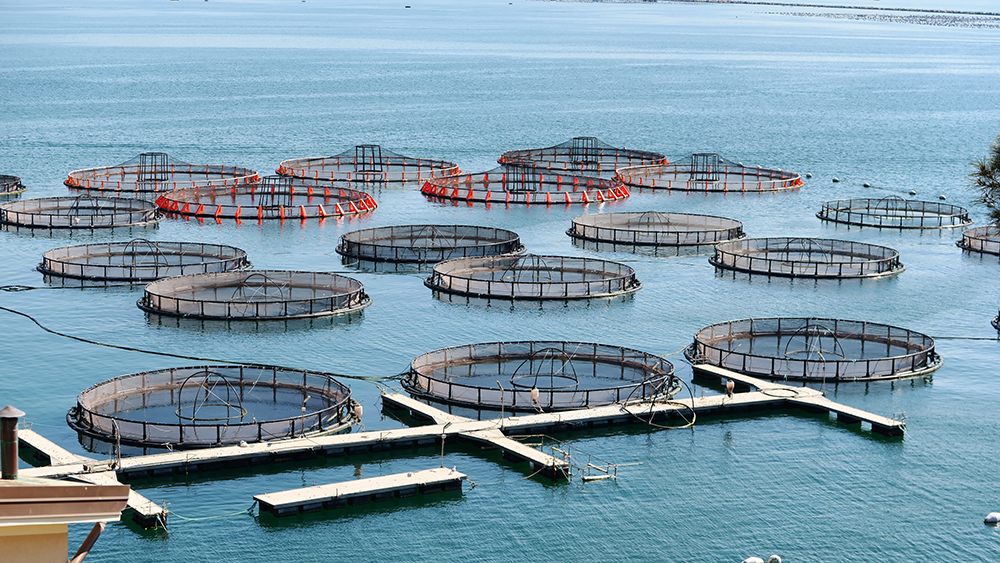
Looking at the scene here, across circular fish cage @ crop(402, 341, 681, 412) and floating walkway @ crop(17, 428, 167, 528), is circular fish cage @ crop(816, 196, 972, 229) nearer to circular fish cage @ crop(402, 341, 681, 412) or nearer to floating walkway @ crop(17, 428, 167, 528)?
circular fish cage @ crop(402, 341, 681, 412)

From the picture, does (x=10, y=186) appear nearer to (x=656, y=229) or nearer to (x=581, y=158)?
(x=656, y=229)

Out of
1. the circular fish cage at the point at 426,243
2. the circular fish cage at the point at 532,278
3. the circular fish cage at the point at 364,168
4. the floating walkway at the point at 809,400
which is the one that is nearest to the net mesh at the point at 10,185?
the circular fish cage at the point at 364,168

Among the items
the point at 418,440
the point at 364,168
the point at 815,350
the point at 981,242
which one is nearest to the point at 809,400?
the point at 815,350

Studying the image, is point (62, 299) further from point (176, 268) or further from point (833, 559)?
point (833, 559)

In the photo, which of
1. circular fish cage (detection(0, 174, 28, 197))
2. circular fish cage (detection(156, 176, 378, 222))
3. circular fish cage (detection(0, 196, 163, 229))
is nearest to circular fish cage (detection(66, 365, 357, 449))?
circular fish cage (detection(0, 196, 163, 229))

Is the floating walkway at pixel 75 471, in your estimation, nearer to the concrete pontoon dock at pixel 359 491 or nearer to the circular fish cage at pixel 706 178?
the concrete pontoon dock at pixel 359 491
